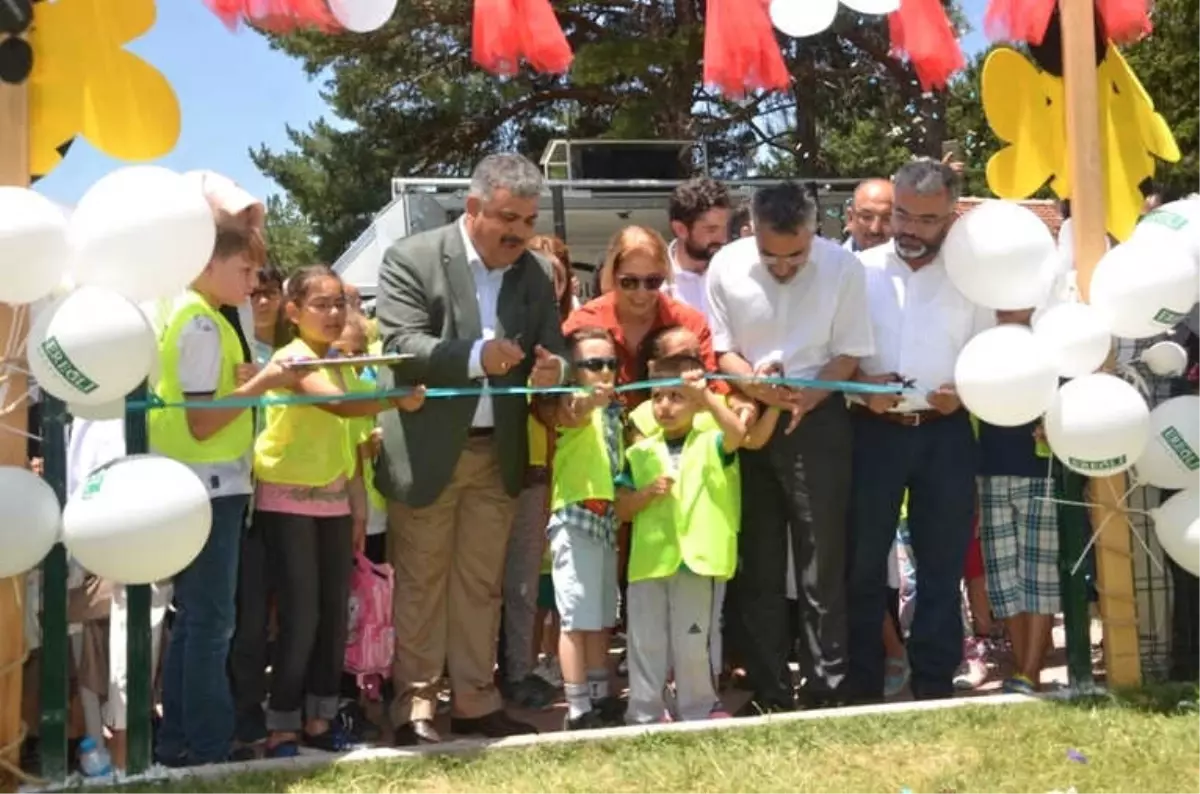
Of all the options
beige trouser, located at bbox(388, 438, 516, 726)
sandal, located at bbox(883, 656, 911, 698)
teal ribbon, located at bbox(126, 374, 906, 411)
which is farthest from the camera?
sandal, located at bbox(883, 656, 911, 698)

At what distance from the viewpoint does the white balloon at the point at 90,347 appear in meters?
3.19

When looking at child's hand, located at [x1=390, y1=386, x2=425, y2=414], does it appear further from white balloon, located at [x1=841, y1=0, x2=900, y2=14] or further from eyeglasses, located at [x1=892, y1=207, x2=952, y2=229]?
white balloon, located at [x1=841, y1=0, x2=900, y2=14]

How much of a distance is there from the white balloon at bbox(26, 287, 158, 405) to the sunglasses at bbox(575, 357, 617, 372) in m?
1.51

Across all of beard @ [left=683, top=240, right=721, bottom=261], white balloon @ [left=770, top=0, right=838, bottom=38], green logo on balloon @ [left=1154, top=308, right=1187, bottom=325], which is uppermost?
white balloon @ [left=770, top=0, right=838, bottom=38]

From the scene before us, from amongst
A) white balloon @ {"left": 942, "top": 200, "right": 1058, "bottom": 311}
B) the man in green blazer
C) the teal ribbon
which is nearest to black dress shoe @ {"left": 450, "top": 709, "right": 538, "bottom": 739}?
the man in green blazer

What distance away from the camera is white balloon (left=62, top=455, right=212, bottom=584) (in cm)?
325

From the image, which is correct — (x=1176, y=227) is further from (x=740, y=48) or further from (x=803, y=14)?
(x=740, y=48)

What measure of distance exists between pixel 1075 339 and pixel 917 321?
0.60 m

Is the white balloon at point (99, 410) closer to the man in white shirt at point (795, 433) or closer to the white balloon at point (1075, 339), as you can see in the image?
the man in white shirt at point (795, 433)

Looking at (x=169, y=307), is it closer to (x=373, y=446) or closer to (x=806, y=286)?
(x=373, y=446)

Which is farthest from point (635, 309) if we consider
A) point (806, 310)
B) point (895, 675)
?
point (895, 675)

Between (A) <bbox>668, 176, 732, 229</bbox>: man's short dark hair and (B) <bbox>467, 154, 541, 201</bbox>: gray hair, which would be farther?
(A) <bbox>668, 176, 732, 229</bbox>: man's short dark hair

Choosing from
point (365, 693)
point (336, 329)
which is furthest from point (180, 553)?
point (365, 693)

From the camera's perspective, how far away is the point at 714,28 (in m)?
4.43
